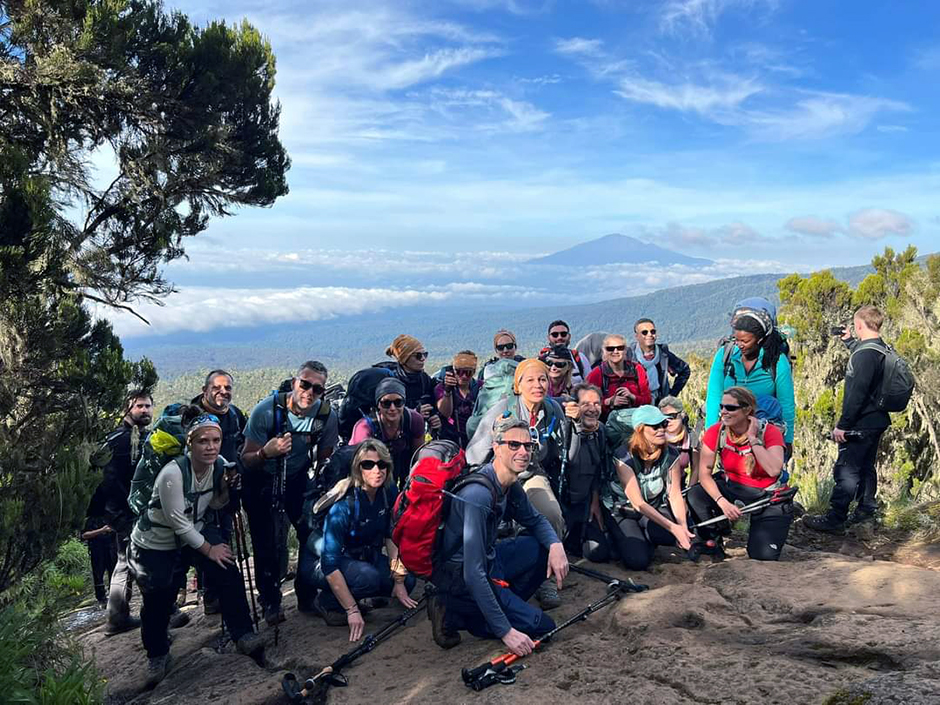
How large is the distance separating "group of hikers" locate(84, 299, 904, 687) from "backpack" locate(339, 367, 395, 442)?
19 millimetres

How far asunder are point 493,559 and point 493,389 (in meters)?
1.79

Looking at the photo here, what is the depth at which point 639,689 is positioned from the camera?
3.92 metres

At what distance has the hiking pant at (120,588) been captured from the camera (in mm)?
6323

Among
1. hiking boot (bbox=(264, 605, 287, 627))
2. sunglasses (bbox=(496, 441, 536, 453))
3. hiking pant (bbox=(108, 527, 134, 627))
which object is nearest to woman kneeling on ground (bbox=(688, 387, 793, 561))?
sunglasses (bbox=(496, 441, 536, 453))

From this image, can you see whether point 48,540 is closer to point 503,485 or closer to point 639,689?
point 503,485

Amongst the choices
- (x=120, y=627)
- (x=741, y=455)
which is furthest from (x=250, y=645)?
(x=741, y=455)

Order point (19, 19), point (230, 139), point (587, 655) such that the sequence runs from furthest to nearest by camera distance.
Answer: point (230, 139), point (19, 19), point (587, 655)

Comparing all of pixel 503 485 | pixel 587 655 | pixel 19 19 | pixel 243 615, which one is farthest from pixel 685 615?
pixel 19 19

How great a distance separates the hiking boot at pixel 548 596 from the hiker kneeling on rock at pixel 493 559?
0.41 meters

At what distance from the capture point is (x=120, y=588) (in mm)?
6410

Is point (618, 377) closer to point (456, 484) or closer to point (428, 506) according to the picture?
point (456, 484)

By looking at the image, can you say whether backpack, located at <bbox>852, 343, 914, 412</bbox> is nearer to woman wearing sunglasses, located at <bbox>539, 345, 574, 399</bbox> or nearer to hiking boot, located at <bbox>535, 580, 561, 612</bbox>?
woman wearing sunglasses, located at <bbox>539, 345, 574, 399</bbox>

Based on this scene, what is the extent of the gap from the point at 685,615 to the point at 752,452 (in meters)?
1.88

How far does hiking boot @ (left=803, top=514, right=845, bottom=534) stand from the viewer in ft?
24.3
